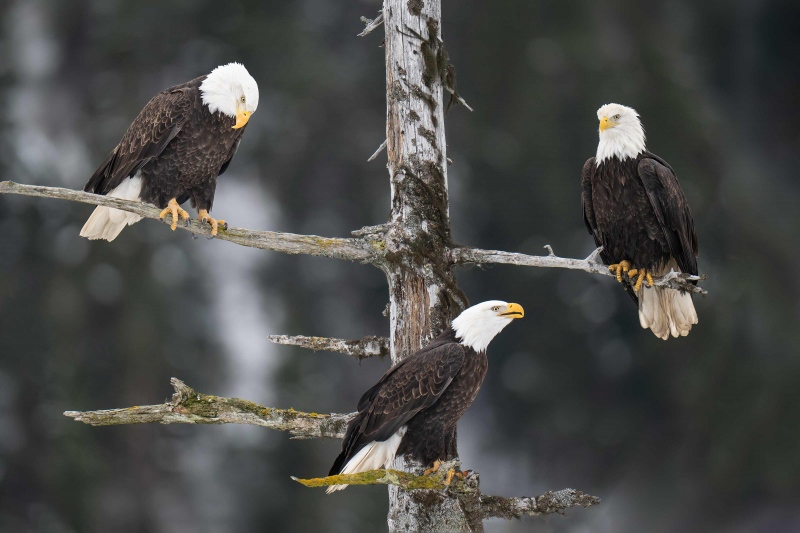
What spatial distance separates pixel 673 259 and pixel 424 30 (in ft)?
5.75

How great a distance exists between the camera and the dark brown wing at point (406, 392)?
3570 mm

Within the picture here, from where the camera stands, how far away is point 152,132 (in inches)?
170

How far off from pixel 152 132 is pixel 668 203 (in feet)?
8.42

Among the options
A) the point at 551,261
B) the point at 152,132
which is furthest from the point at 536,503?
the point at 152,132

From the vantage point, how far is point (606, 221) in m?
4.52

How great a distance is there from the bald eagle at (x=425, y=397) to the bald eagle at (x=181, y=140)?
1.26 m

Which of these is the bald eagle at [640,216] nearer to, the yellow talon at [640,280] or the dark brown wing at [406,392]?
the yellow talon at [640,280]

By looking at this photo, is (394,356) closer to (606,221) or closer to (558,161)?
(606,221)

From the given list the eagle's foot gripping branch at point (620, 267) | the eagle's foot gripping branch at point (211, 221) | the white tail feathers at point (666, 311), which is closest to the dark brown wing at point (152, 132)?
the eagle's foot gripping branch at point (211, 221)

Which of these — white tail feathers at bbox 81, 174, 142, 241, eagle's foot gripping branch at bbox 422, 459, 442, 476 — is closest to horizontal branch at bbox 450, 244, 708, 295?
eagle's foot gripping branch at bbox 422, 459, 442, 476

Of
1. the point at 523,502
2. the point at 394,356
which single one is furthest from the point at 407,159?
the point at 523,502

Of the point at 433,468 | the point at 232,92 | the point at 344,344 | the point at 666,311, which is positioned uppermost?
the point at 232,92

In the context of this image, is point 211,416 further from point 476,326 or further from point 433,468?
point 476,326

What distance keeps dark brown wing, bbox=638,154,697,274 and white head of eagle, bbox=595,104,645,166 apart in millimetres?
88
